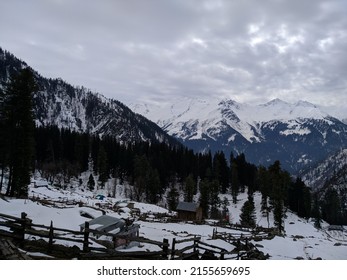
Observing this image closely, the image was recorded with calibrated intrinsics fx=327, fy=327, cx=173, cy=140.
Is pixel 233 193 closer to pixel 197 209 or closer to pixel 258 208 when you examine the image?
pixel 258 208

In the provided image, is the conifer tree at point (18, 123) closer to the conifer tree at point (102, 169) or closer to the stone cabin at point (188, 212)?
the stone cabin at point (188, 212)

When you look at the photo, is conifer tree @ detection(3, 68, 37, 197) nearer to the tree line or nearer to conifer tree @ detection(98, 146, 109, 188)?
the tree line

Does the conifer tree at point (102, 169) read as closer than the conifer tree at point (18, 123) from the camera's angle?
No

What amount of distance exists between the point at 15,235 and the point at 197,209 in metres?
60.5

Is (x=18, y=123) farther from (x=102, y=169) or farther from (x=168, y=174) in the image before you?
(x=168, y=174)

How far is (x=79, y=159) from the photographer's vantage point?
124m

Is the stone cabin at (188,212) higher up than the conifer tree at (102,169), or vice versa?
the conifer tree at (102,169)

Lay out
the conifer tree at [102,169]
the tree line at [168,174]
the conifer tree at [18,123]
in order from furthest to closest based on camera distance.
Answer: the conifer tree at [102,169]
the tree line at [168,174]
the conifer tree at [18,123]

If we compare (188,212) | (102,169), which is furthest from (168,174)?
(188,212)

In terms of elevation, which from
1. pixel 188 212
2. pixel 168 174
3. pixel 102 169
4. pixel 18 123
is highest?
pixel 18 123

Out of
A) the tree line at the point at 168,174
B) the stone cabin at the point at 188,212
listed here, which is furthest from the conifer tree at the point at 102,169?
the stone cabin at the point at 188,212

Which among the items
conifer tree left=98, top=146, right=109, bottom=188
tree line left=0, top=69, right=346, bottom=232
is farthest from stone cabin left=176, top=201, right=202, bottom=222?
conifer tree left=98, top=146, right=109, bottom=188

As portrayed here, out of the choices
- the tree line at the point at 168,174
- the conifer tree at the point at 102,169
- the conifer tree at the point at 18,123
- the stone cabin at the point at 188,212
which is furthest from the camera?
the conifer tree at the point at 102,169
